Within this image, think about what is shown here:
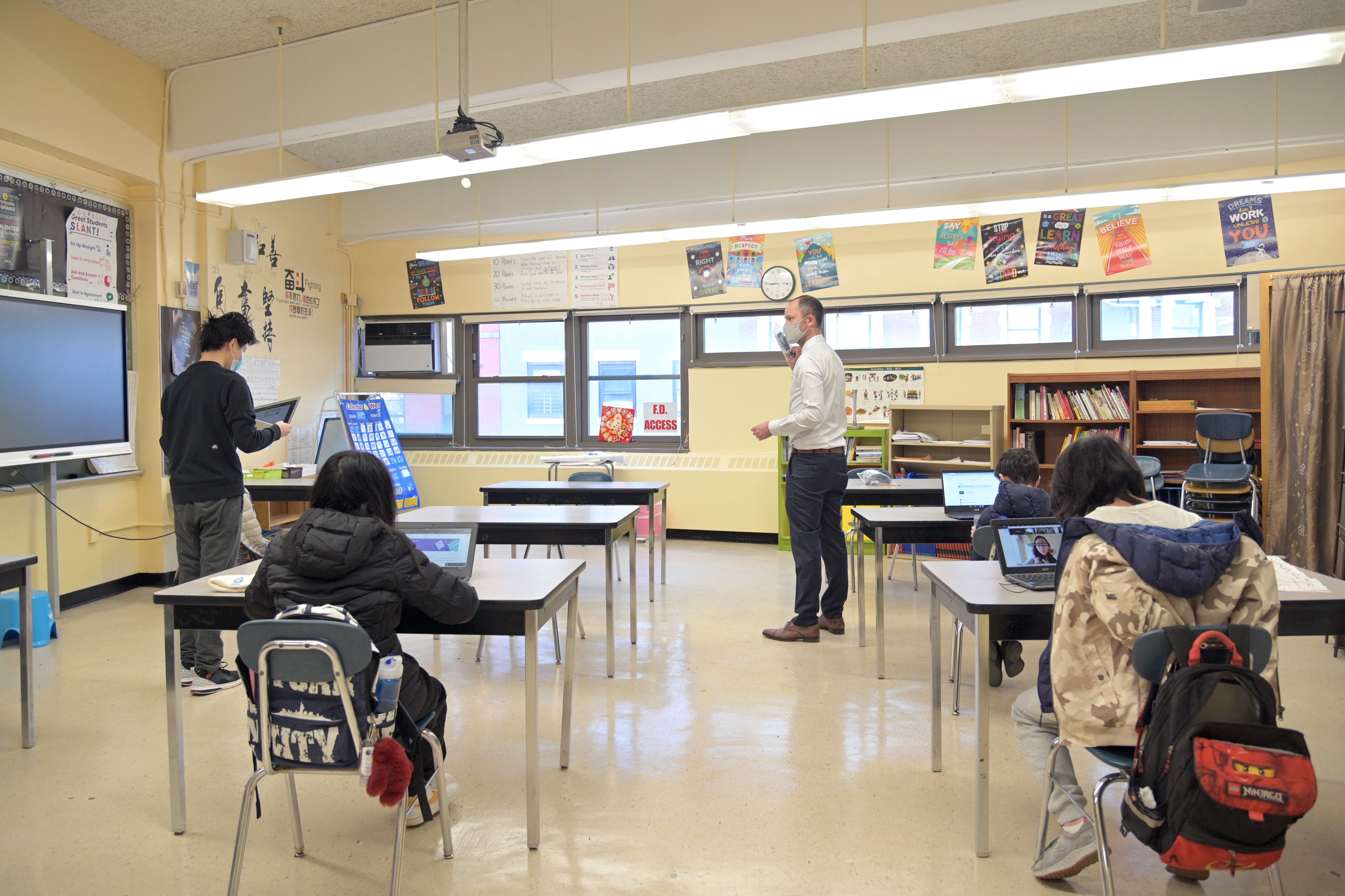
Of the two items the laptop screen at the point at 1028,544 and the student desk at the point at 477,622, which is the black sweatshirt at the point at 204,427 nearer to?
the student desk at the point at 477,622

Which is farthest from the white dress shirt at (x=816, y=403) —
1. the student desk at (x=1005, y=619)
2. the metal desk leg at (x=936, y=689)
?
the student desk at (x=1005, y=619)

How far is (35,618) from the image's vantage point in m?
4.20

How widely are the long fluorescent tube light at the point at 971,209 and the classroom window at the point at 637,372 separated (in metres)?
1.60

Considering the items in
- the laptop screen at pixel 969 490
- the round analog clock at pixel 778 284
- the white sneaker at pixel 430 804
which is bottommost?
the white sneaker at pixel 430 804

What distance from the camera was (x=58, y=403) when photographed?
450 centimetres

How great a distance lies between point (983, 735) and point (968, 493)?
1.87m

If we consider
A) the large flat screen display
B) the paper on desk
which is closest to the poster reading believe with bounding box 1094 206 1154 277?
the paper on desk

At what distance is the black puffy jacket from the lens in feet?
6.29

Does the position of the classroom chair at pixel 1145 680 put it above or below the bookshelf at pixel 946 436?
below

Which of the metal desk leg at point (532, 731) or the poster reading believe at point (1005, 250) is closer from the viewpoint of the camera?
the metal desk leg at point (532, 731)

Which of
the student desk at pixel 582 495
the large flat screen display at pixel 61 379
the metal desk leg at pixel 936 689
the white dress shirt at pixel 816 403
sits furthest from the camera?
the student desk at pixel 582 495

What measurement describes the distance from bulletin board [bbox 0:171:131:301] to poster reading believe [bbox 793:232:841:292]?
5.10m

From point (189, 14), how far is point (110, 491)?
3025 mm

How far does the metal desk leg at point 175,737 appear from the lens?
2248 mm
